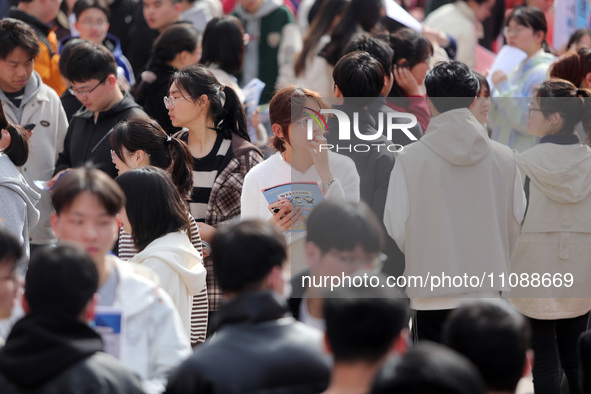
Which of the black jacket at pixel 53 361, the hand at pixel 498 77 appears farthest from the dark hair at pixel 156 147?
the hand at pixel 498 77

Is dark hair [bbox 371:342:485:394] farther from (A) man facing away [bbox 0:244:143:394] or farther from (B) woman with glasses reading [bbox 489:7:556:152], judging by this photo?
(B) woman with glasses reading [bbox 489:7:556:152]

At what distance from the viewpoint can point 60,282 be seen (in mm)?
2732

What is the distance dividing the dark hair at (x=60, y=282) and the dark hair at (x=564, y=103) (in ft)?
10.1

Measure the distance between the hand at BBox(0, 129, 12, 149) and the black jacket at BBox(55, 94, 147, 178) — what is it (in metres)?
0.63

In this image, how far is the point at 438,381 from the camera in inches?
88.6

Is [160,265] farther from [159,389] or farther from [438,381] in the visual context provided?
[438,381]

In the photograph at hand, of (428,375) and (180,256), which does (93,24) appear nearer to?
(180,256)

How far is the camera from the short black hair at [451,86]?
14.6ft

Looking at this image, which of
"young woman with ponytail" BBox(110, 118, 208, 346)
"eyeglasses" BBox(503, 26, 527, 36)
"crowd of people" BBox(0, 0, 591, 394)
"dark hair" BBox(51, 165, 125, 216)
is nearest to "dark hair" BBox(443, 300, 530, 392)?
"crowd of people" BBox(0, 0, 591, 394)

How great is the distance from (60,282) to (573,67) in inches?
167

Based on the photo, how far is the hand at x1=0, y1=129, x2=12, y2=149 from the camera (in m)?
4.95

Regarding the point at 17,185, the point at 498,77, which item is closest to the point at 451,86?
the point at 17,185

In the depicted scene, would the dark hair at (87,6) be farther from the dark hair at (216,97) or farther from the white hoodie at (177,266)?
the white hoodie at (177,266)

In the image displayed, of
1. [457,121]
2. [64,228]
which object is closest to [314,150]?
[457,121]
